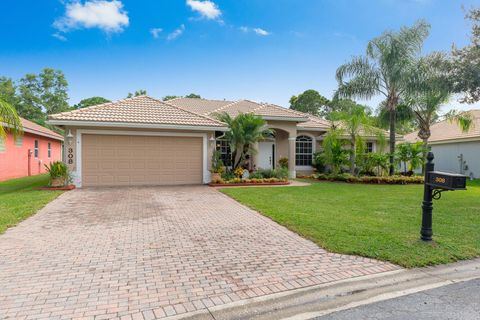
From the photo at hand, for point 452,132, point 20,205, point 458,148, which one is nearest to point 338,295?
point 20,205

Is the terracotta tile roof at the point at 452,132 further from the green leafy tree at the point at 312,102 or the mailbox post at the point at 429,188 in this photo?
the mailbox post at the point at 429,188

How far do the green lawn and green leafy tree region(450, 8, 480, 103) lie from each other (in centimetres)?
378

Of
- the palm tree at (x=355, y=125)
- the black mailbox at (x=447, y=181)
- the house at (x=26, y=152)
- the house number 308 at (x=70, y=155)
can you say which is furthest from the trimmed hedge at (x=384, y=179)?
the house at (x=26, y=152)

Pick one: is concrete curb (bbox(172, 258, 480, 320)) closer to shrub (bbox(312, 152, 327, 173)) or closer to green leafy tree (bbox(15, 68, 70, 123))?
shrub (bbox(312, 152, 327, 173))

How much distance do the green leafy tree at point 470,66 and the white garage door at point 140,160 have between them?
10.6 m

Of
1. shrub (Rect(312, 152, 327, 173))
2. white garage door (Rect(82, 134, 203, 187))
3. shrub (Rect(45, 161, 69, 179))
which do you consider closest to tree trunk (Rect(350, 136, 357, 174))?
shrub (Rect(312, 152, 327, 173))

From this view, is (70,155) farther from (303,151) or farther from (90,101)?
(90,101)

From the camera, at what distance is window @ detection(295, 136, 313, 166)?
20.1 meters

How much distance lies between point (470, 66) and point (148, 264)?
37.8ft

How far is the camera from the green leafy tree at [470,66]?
9.98m

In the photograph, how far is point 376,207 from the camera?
29.7ft

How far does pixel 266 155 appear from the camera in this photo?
1934 cm

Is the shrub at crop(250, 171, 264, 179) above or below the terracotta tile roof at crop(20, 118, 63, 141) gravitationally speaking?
below

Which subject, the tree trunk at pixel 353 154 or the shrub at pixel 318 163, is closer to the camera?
the tree trunk at pixel 353 154
